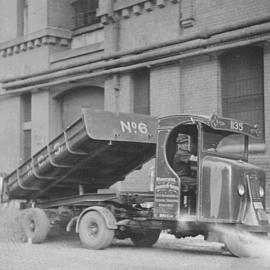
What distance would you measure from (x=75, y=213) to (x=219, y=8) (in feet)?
23.7

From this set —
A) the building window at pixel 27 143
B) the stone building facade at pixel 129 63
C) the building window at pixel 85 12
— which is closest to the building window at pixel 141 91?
the stone building facade at pixel 129 63

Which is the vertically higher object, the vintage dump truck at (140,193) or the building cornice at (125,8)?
the building cornice at (125,8)

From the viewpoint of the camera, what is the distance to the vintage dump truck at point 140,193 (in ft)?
35.4

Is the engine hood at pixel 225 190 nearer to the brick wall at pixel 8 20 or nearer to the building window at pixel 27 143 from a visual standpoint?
the building window at pixel 27 143

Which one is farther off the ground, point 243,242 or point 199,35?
point 199,35

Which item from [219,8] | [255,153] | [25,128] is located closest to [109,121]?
[255,153]

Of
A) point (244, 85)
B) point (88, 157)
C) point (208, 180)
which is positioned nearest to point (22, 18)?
point (244, 85)

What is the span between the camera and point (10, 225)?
17109mm

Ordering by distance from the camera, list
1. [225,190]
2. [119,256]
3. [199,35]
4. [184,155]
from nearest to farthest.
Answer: [225,190], [119,256], [184,155], [199,35]

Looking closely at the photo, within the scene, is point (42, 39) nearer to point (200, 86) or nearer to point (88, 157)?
point (200, 86)

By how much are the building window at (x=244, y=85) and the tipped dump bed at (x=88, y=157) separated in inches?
152

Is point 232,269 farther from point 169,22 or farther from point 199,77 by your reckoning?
point 169,22

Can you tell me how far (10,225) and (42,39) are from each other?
325 inches

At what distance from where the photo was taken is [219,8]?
1703 centimetres
